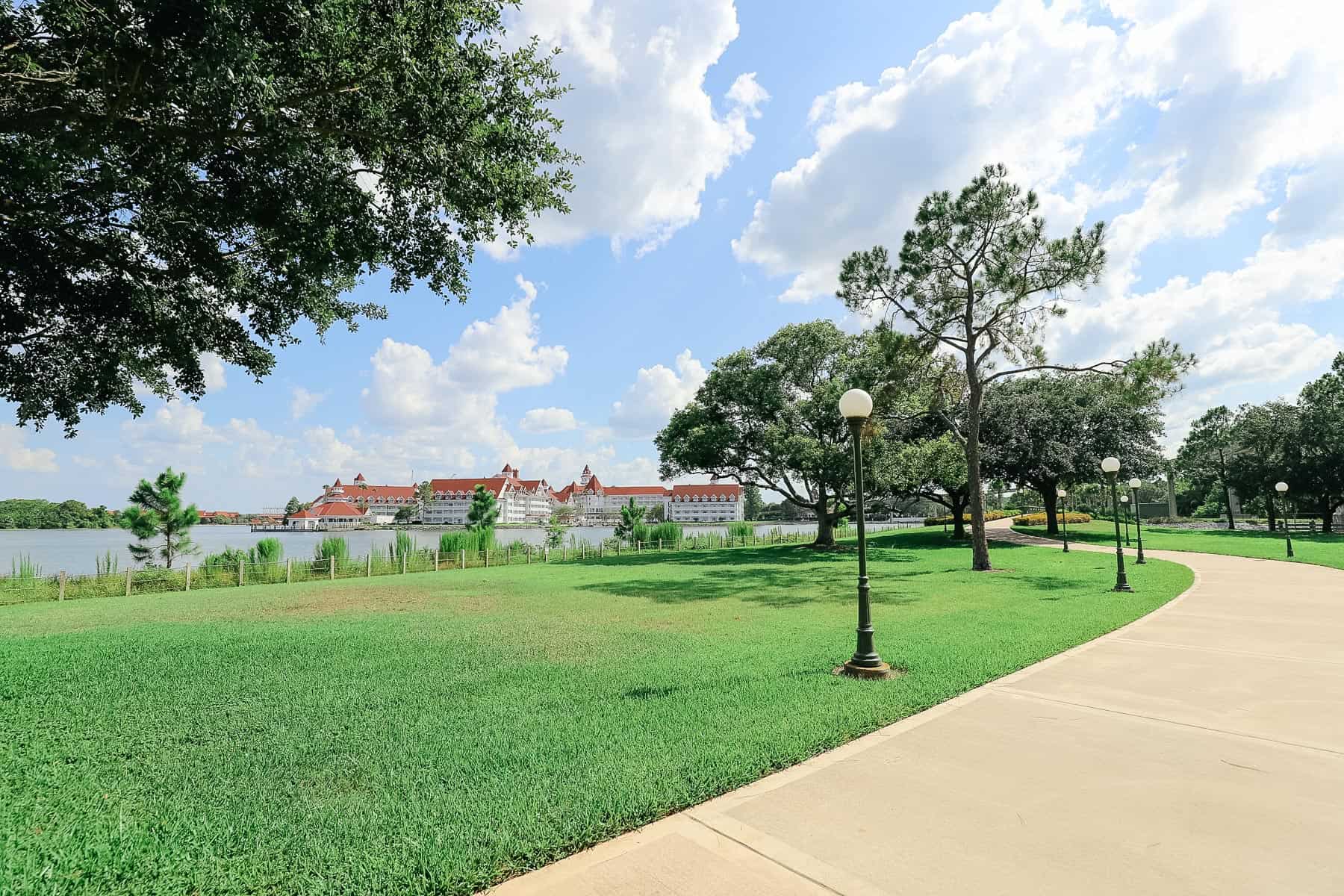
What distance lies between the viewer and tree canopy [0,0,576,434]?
524 centimetres

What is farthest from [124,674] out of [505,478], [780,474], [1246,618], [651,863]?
[505,478]

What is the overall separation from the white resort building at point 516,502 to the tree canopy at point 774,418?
75.5 m

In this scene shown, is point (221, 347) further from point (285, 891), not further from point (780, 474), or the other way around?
point (780, 474)

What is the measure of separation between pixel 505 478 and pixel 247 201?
12019cm

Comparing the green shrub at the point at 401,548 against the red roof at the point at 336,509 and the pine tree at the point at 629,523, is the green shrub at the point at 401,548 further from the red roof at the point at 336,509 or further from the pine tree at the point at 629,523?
the red roof at the point at 336,509

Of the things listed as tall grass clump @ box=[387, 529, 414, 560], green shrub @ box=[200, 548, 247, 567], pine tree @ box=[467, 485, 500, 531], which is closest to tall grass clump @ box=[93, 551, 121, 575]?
green shrub @ box=[200, 548, 247, 567]

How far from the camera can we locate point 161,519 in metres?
25.5

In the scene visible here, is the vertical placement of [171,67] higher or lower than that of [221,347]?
higher

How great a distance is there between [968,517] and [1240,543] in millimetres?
33678

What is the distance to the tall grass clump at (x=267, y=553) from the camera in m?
24.0

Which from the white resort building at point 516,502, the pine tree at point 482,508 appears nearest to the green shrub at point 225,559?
the pine tree at point 482,508

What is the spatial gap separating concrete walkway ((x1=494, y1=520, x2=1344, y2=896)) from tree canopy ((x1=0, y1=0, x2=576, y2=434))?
635 centimetres

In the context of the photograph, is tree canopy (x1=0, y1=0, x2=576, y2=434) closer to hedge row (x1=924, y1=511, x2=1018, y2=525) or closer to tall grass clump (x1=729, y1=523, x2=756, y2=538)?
tall grass clump (x1=729, y1=523, x2=756, y2=538)

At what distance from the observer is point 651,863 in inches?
122
